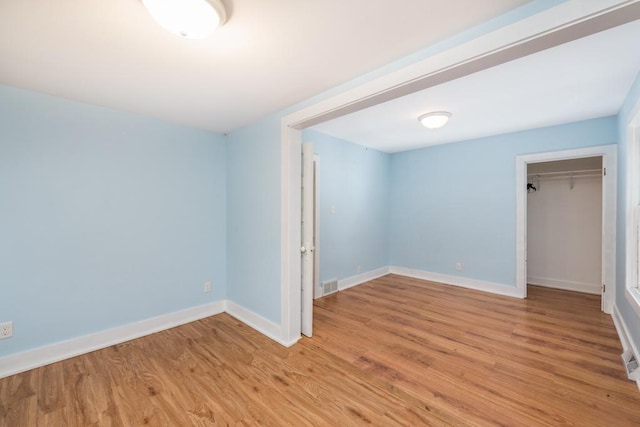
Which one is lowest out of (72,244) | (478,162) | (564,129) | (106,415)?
(106,415)

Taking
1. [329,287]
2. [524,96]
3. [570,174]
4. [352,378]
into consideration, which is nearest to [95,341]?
[352,378]

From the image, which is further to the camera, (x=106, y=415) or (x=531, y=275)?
(x=531, y=275)

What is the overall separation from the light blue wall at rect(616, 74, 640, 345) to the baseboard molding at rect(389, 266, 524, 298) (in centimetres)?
116

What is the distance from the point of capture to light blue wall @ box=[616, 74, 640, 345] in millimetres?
2303

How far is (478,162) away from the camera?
4.33m

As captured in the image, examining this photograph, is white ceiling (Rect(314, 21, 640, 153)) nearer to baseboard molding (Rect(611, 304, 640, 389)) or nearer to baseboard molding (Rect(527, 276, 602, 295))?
baseboard molding (Rect(611, 304, 640, 389))

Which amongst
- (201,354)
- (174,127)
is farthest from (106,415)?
(174,127)

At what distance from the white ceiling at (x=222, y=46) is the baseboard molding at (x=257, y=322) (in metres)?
2.25

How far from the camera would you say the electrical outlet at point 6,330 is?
2154 mm

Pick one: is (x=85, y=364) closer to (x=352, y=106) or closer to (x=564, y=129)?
(x=352, y=106)

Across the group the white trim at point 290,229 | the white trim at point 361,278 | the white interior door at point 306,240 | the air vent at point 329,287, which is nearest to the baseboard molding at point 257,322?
the white trim at point 290,229

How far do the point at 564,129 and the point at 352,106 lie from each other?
10.9 ft

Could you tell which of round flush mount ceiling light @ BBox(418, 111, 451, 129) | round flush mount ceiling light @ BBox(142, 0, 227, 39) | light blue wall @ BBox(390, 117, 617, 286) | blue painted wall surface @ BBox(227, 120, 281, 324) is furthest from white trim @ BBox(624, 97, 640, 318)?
round flush mount ceiling light @ BBox(142, 0, 227, 39)

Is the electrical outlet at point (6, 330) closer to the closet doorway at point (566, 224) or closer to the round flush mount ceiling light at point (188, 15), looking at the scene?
the round flush mount ceiling light at point (188, 15)
